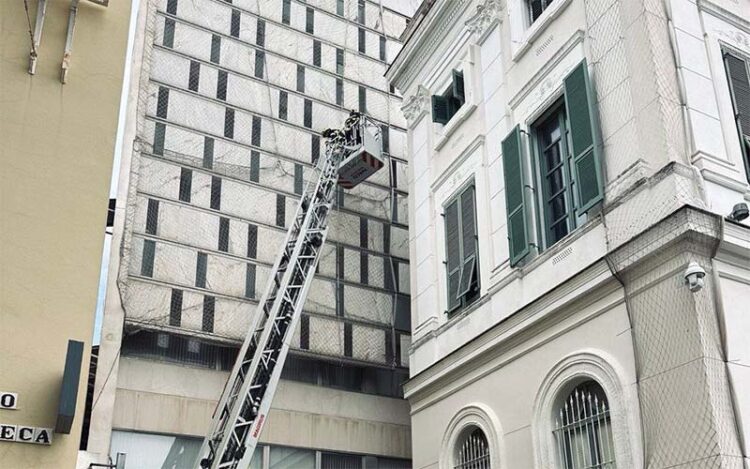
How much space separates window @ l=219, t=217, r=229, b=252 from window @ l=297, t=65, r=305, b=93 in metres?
5.68

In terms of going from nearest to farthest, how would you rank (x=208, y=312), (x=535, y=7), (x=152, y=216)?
(x=535, y=7) → (x=208, y=312) → (x=152, y=216)

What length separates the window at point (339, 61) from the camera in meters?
27.5

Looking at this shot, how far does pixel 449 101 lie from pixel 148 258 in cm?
907

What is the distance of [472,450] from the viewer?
56.7 ft

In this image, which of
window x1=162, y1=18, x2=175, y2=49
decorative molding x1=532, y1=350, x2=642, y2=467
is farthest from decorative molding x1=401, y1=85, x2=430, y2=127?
decorative molding x1=532, y1=350, x2=642, y2=467

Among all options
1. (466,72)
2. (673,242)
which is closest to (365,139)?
(466,72)

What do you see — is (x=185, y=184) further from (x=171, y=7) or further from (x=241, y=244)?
(x=171, y=7)

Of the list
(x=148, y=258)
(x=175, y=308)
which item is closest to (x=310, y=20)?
(x=148, y=258)

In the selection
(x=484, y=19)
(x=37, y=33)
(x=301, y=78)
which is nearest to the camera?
(x=37, y=33)

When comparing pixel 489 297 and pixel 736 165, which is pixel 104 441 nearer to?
pixel 489 297

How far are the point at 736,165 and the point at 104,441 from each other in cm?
1509

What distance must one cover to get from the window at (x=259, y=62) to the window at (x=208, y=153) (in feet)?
10.1

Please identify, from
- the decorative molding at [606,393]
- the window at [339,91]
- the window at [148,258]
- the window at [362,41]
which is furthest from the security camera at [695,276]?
the window at [362,41]

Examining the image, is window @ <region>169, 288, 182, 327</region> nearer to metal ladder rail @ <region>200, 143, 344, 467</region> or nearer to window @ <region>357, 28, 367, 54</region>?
metal ladder rail @ <region>200, 143, 344, 467</region>
